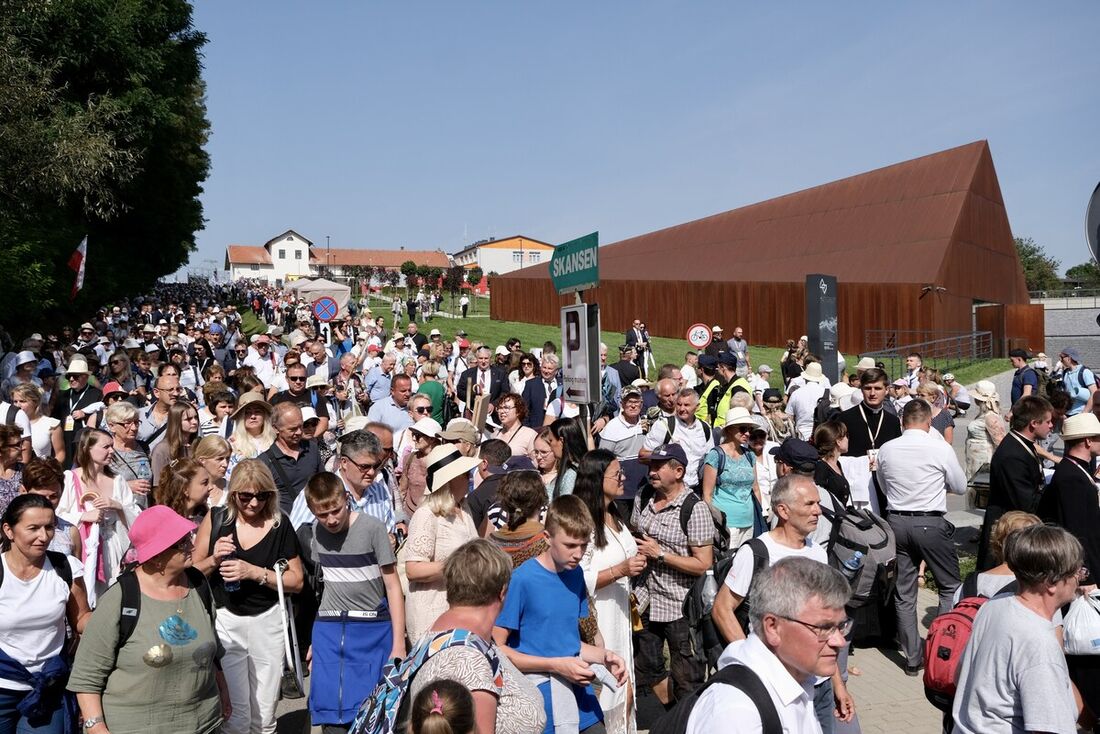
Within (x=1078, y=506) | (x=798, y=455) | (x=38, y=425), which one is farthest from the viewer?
(x=38, y=425)

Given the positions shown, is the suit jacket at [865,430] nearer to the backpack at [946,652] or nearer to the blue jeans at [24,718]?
the backpack at [946,652]

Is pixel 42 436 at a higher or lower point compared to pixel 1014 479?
higher

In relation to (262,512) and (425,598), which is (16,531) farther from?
(425,598)

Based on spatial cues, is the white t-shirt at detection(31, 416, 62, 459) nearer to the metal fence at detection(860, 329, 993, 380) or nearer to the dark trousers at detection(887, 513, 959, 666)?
the dark trousers at detection(887, 513, 959, 666)

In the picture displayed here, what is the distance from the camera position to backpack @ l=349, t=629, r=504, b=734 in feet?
10.0

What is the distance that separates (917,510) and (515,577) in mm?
4243

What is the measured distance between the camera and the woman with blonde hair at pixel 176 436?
8.35 meters

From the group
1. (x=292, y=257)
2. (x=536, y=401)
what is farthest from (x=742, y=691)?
(x=292, y=257)

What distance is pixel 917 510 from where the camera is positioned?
7.30 meters

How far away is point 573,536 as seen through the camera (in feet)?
14.0

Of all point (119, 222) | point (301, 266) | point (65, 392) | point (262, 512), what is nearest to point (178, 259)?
point (119, 222)

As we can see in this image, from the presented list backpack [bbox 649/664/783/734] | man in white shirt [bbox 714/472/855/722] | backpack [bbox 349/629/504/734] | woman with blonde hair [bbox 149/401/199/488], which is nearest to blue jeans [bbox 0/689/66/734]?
backpack [bbox 349/629/504/734]

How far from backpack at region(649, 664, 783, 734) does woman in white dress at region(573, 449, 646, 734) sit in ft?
6.63

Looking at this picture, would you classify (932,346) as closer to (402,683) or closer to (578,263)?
(578,263)
